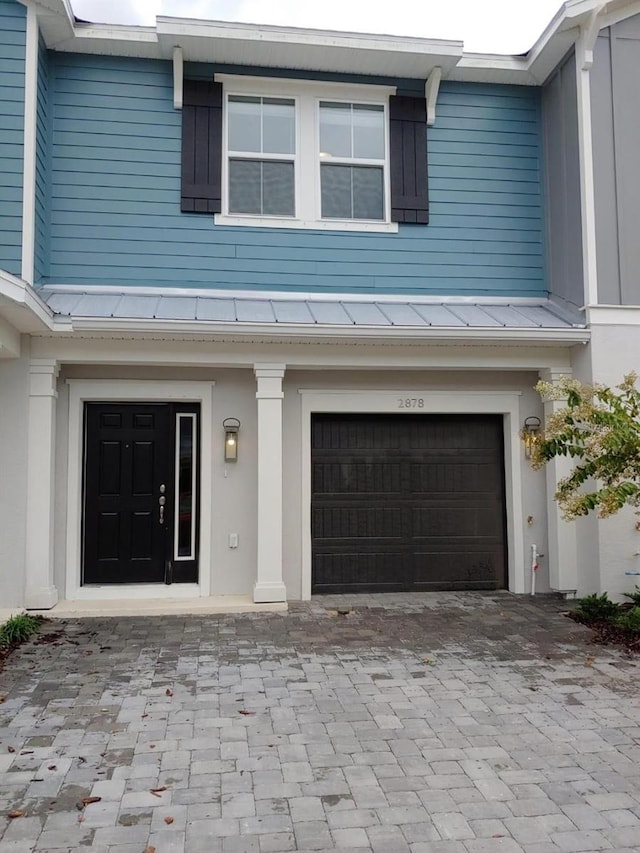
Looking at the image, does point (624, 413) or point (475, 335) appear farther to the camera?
point (475, 335)

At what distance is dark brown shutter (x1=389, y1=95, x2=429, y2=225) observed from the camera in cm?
716

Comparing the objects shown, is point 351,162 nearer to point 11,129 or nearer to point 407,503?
point 11,129

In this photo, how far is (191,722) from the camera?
3.72 meters

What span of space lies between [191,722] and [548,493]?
4762mm

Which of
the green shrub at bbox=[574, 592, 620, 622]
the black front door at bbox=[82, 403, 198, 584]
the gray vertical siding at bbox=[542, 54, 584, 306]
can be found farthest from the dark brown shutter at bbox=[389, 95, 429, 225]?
the green shrub at bbox=[574, 592, 620, 622]

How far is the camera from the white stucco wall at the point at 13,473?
Result: 19.8ft

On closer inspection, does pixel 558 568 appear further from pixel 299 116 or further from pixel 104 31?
pixel 104 31

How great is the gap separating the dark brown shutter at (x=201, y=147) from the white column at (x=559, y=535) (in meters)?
4.09

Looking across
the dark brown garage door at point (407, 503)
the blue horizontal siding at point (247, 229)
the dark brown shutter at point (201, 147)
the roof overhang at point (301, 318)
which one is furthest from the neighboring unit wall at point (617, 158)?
the dark brown shutter at point (201, 147)

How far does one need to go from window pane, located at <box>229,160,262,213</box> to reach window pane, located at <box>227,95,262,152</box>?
18 cm

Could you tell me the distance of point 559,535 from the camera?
6.81m

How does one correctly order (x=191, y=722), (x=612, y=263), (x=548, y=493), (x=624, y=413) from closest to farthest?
(x=191, y=722) < (x=624, y=413) < (x=612, y=263) < (x=548, y=493)

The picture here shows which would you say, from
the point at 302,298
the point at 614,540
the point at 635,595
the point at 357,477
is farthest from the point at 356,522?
the point at 635,595

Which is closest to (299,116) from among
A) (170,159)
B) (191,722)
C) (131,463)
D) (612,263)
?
(170,159)
